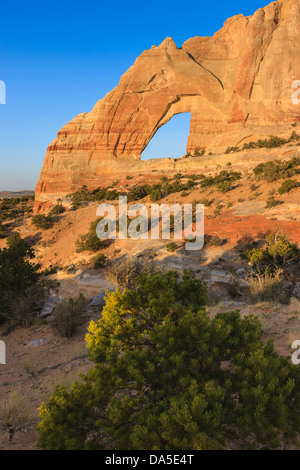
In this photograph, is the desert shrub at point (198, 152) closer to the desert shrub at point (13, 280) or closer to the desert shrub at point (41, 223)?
the desert shrub at point (41, 223)

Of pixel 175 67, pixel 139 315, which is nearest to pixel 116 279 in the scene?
pixel 139 315

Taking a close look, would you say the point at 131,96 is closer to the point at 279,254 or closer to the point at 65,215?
the point at 65,215

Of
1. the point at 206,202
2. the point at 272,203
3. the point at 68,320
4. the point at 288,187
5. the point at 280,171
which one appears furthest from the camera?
the point at 280,171

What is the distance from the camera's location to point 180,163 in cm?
3691

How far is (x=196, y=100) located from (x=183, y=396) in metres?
49.9

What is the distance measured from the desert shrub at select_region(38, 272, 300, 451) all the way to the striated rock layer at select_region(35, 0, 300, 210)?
38312 millimetres

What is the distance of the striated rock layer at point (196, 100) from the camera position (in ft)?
134

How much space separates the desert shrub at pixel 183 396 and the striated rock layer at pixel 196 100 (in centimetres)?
3831

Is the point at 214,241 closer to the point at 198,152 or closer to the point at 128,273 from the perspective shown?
the point at 128,273

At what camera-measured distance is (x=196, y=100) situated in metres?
45.4

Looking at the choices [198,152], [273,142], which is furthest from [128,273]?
[198,152]

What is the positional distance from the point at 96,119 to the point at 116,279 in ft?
135
